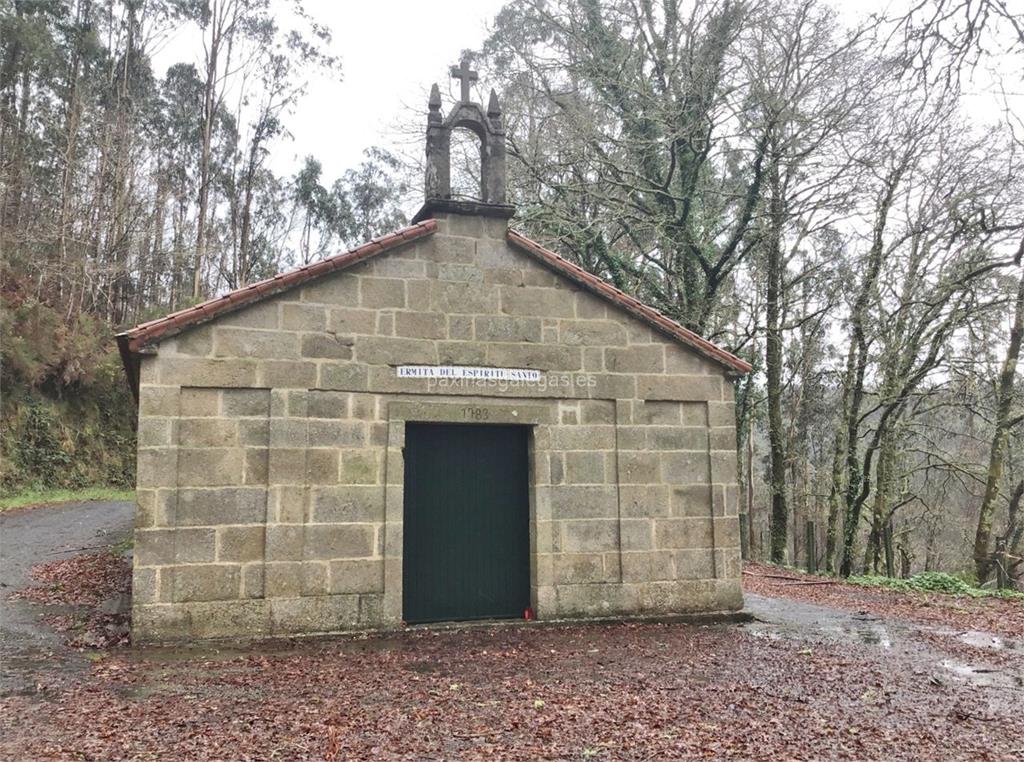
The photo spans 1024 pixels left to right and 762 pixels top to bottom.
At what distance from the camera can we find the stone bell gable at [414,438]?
834 cm

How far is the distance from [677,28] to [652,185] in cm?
406

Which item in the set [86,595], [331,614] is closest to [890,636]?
[331,614]

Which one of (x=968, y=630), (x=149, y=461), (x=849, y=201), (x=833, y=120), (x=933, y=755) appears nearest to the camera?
(x=933, y=755)

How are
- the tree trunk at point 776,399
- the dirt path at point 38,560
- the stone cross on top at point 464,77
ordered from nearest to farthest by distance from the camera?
the dirt path at point 38,560 < the stone cross on top at point 464,77 < the tree trunk at point 776,399

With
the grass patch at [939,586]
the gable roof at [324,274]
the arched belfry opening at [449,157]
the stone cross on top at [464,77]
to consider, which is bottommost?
the grass patch at [939,586]

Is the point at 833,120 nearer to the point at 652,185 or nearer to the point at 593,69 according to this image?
the point at 652,185

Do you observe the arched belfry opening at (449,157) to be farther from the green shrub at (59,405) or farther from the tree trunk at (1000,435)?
the green shrub at (59,405)

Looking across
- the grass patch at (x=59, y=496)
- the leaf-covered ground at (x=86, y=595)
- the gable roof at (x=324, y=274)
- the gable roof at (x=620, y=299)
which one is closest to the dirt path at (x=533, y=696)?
the leaf-covered ground at (x=86, y=595)

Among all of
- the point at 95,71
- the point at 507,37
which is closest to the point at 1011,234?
the point at 507,37

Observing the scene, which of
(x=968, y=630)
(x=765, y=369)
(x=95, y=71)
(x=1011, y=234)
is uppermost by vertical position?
(x=95, y=71)

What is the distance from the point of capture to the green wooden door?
30.9 ft

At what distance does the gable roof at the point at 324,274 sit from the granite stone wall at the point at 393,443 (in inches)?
4.6

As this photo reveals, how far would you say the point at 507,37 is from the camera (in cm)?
2139

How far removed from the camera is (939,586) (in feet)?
48.9
